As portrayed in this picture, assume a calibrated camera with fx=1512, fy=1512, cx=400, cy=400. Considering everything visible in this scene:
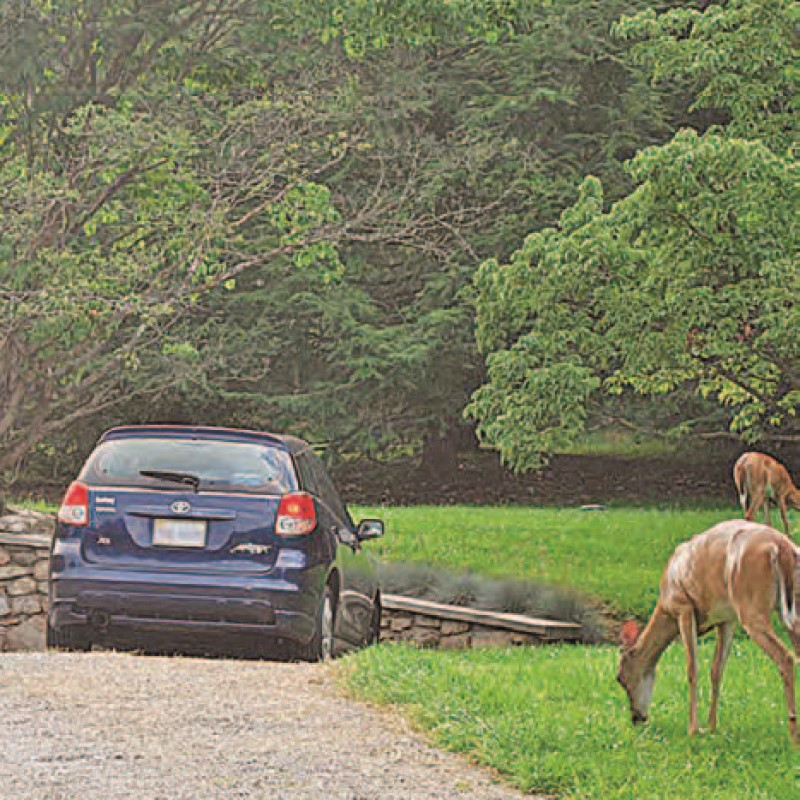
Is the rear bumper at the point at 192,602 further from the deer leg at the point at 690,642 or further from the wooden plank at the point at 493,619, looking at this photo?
the wooden plank at the point at 493,619

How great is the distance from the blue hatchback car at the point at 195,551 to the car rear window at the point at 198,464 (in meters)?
0.01

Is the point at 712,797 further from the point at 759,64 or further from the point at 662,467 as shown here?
the point at 662,467

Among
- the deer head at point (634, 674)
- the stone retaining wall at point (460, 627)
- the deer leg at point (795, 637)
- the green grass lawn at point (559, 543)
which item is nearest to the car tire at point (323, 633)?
the stone retaining wall at point (460, 627)

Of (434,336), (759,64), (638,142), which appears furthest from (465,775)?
(638,142)

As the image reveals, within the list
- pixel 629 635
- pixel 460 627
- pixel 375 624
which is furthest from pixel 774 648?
pixel 460 627

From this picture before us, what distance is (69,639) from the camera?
1029cm

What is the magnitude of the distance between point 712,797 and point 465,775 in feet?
3.68

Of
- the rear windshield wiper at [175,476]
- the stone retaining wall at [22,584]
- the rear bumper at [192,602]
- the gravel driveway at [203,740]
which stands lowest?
the stone retaining wall at [22,584]

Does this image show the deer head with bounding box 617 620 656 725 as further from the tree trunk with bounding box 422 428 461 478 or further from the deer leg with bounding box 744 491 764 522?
the tree trunk with bounding box 422 428 461 478

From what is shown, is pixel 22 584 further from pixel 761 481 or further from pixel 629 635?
pixel 629 635

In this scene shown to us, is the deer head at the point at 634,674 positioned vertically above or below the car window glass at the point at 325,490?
below

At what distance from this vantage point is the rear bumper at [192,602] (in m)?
9.73

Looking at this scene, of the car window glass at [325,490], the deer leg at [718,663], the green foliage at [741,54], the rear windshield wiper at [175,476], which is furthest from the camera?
the green foliage at [741,54]

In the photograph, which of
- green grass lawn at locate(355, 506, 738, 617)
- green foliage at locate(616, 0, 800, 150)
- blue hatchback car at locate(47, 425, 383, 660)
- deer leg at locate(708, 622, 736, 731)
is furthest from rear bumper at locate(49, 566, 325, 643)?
green foliage at locate(616, 0, 800, 150)
